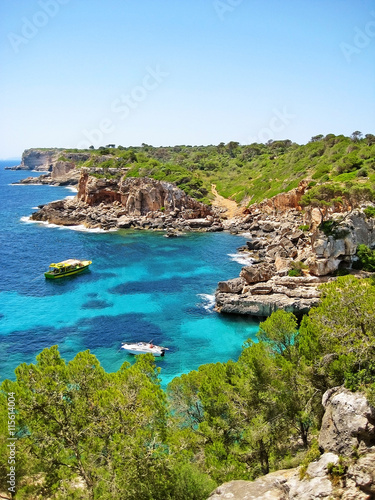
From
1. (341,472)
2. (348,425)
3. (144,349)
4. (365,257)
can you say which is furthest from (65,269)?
(341,472)

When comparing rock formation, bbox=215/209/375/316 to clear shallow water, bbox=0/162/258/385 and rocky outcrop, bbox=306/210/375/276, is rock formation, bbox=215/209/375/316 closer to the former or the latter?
rocky outcrop, bbox=306/210/375/276

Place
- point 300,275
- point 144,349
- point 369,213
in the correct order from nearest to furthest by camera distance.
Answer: point 144,349
point 300,275
point 369,213

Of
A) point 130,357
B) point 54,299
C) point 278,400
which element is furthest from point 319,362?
point 54,299

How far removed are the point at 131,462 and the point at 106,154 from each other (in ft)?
442

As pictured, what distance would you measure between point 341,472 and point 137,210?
3408 inches

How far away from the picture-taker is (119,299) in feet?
157

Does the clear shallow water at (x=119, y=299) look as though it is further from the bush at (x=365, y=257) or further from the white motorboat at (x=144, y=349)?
the bush at (x=365, y=257)

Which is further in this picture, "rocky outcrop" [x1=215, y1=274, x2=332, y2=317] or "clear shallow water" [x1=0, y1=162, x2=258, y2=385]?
"rocky outcrop" [x1=215, y1=274, x2=332, y2=317]

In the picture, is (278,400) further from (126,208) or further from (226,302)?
(126,208)

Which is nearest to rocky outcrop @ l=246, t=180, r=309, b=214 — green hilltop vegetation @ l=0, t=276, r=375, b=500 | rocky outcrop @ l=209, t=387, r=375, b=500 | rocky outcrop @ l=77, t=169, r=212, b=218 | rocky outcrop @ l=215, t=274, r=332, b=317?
rocky outcrop @ l=77, t=169, r=212, b=218

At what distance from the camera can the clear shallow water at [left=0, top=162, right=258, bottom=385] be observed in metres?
36.3

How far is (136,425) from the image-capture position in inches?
565

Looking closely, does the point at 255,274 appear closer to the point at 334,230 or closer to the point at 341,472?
the point at 334,230

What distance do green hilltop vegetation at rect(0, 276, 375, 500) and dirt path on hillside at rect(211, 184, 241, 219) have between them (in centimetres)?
7578
